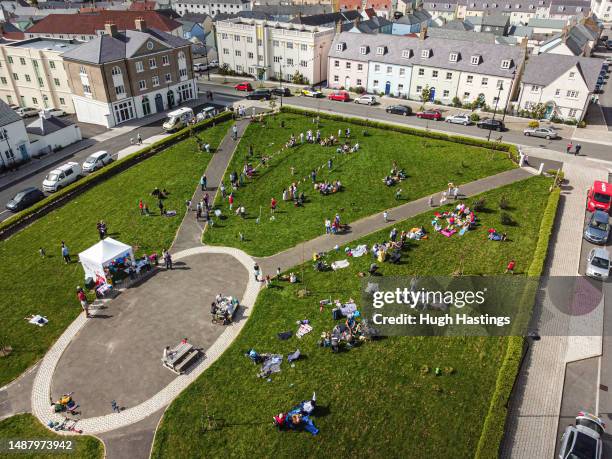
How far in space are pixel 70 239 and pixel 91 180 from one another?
10.9 metres

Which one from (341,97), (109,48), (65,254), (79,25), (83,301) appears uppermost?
(109,48)

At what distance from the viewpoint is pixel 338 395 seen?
2409cm

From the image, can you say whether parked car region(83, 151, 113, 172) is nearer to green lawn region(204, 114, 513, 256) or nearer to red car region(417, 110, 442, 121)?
green lawn region(204, 114, 513, 256)

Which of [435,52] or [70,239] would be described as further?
[435,52]

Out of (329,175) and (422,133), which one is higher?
(422,133)

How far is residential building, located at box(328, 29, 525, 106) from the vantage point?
6412 cm

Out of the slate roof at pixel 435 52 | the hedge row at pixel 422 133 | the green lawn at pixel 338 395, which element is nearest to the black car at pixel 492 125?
the hedge row at pixel 422 133

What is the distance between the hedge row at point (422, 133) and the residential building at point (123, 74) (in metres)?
19.2

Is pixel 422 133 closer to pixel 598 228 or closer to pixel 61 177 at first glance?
pixel 598 228

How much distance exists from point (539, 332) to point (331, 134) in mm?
37771

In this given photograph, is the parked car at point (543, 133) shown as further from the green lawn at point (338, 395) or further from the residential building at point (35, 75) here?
the residential building at point (35, 75)

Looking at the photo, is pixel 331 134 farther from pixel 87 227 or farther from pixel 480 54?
pixel 87 227

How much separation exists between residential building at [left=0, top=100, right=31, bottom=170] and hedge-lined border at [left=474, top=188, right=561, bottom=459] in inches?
2124

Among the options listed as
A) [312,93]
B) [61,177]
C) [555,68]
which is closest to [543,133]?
[555,68]
